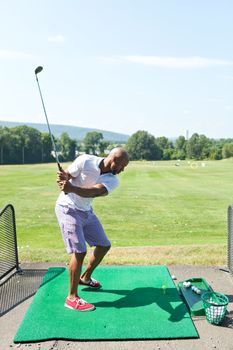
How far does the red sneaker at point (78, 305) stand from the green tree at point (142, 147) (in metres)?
80.2

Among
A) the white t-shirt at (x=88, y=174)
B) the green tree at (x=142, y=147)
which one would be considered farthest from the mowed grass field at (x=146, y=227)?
the green tree at (x=142, y=147)

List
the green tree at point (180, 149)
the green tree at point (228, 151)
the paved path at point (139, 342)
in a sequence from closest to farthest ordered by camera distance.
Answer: the paved path at point (139, 342)
the green tree at point (228, 151)
the green tree at point (180, 149)

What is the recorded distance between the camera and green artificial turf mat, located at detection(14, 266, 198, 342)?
11.6 feet

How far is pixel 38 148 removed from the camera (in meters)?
79.9

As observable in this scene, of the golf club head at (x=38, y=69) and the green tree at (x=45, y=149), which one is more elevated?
the golf club head at (x=38, y=69)

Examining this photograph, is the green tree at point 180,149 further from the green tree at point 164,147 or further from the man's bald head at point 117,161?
the man's bald head at point 117,161

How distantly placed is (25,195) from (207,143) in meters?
96.3

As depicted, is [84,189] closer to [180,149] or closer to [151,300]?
[151,300]

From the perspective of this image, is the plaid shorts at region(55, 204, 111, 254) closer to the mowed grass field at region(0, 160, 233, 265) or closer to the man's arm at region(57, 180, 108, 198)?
the man's arm at region(57, 180, 108, 198)

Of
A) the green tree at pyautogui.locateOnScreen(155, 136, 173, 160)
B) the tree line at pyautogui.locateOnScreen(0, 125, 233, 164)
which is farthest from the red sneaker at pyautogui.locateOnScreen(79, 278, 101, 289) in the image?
the green tree at pyautogui.locateOnScreen(155, 136, 173, 160)

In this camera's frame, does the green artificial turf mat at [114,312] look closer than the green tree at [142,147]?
Yes

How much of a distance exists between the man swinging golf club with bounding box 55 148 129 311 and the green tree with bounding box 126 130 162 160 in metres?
80.0

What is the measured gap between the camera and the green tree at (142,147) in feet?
286

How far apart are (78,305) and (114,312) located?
1.18ft
